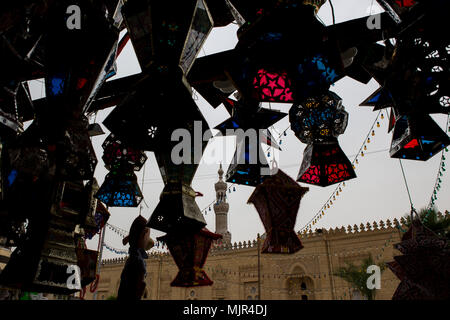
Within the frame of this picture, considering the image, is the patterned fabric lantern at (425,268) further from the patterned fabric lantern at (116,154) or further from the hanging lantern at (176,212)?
the patterned fabric lantern at (116,154)

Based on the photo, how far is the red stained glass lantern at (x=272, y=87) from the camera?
5.02 feet

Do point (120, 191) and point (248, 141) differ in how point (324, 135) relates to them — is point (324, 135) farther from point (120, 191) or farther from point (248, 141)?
point (120, 191)

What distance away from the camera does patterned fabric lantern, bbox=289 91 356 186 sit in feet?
7.36

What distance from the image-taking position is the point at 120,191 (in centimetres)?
295

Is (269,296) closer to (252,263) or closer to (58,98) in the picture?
(252,263)

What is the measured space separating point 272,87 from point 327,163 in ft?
3.10

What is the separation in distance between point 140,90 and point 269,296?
67.0 ft

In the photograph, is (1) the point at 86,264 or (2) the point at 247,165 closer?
(2) the point at 247,165

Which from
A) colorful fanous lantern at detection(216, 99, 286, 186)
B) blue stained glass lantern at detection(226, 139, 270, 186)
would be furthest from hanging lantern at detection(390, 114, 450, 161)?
blue stained glass lantern at detection(226, 139, 270, 186)

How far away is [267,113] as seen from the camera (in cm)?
233

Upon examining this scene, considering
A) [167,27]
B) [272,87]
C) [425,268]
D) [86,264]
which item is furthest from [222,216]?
[167,27]

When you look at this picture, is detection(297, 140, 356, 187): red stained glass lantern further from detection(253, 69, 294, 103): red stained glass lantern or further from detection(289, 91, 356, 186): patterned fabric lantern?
detection(253, 69, 294, 103): red stained glass lantern

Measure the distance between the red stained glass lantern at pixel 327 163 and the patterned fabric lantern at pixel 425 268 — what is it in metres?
1.98
